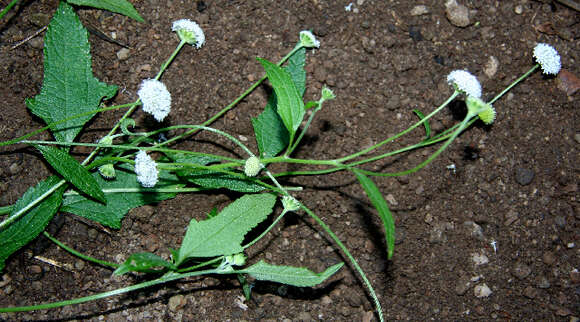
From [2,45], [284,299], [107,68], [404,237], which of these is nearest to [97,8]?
[107,68]

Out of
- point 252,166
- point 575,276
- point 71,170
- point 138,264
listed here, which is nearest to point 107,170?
point 71,170

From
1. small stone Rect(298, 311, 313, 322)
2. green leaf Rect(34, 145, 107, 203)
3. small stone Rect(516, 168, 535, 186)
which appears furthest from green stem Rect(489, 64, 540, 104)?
green leaf Rect(34, 145, 107, 203)

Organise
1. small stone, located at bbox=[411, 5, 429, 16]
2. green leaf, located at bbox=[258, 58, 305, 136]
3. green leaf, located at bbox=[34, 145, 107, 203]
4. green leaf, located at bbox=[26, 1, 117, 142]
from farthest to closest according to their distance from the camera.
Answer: small stone, located at bbox=[411, 5, 429, 16] → green leaf, located at bbox=[26, 1, 117, 142] → green leaf, located at bbox=[34, 145, 107, 203] → green leaf, located at bbox=[258, 58, 305, 136]

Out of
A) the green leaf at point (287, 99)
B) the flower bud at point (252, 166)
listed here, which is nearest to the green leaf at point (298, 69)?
the green leaf at point (287, 99)

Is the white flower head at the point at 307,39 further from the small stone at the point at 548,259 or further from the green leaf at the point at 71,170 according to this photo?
the small stone at the point at 548,259

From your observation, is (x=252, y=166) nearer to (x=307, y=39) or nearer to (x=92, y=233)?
(x=307, y=39)

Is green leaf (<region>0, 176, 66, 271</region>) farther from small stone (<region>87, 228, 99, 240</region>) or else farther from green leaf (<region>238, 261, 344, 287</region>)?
green leaf (<region>238, 261, 344, 287</region>)
